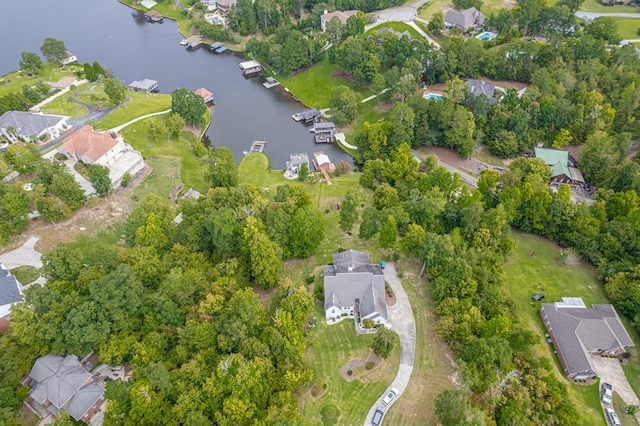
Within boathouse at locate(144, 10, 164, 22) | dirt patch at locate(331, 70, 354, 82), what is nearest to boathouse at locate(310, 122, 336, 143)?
dirt patch at locate(331, 70, 354, 82)

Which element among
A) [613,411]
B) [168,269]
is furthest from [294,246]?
[613,411]

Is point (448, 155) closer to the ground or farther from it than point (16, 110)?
closer to the ground

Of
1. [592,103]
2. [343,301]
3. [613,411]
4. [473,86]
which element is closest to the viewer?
[613,411]

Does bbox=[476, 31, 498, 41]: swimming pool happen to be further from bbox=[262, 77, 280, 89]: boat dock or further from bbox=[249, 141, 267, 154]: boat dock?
bbox=[249, 141, 267, 154]: boat dock

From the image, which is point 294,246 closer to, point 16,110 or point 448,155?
point 448,155

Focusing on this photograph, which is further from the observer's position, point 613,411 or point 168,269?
point 168,269

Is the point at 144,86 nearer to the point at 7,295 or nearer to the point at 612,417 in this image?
the point at 7,295
